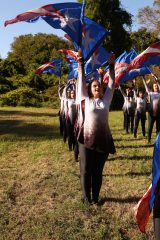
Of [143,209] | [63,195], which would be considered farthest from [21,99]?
[143,209]

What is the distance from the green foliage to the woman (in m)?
28.2

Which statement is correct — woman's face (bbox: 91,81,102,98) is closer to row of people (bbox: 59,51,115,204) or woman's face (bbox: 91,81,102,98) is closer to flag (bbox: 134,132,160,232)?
row of people (bbox: 59,51,115,204)

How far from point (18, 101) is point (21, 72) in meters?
13.3

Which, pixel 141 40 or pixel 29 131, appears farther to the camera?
pixel 141 40

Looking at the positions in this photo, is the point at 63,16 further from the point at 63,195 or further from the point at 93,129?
the point at 63,195

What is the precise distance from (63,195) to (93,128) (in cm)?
144

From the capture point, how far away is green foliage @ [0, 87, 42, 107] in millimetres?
34219

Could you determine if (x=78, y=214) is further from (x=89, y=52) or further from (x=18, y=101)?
(x=18, y=101)

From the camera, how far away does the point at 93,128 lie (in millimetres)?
5887

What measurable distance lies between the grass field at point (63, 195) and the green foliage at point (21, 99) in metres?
22.9

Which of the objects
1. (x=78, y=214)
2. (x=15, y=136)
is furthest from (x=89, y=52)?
(x=15, y=136)

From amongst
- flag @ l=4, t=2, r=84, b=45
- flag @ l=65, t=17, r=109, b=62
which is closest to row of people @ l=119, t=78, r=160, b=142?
flag @ l=65, t=17, r=109, b=62

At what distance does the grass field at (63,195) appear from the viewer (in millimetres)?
5188

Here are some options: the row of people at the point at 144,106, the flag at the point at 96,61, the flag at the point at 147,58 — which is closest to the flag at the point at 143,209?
the flag at the point at 147,58
